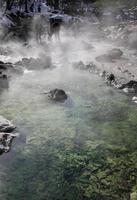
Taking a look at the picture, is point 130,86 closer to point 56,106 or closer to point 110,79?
point 110,79

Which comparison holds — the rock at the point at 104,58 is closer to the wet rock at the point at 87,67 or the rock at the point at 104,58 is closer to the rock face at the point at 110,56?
the rock face at the point at 110,56

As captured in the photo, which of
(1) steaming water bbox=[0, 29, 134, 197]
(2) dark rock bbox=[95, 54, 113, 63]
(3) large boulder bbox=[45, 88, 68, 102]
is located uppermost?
(2) dark rock bbox=[95, 54, 113, 63]

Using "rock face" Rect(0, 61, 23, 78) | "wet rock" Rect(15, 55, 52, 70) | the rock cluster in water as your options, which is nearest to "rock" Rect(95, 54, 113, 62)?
the rock cluster in water

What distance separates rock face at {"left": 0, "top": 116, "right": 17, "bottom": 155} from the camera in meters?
14.8

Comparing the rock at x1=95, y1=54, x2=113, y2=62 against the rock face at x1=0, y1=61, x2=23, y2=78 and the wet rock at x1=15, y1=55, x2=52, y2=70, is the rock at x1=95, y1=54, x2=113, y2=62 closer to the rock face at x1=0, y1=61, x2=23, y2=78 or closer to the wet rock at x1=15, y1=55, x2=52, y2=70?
the wet rock at x1=15, y1=55, x2=52, y2=70

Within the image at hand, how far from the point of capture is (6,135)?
51.3ft

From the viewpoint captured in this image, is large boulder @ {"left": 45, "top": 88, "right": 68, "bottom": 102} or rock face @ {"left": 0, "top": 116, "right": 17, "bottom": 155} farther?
large boulder @ {"left": 45, "top": 88, "right": 68, "bottom": 102}

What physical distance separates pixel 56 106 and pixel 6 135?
544 centimetres

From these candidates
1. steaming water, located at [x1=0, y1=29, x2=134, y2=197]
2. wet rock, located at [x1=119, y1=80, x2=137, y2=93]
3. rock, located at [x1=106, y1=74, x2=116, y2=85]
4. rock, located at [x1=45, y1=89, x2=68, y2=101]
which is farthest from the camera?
rock, located at [x1=106, y1=74, x2=116, y2=85]

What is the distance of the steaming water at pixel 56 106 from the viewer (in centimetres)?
1691

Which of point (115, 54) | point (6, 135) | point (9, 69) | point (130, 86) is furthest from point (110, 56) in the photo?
point (6, 135)

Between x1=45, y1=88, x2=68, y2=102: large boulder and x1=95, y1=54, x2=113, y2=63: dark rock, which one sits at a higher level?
x1=95, y1=54, x2=113, y2=63: dark rock

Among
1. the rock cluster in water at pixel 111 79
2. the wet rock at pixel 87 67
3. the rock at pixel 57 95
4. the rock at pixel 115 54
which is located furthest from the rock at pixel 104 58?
the rock at pixel 57 95

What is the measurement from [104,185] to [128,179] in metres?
1.04
